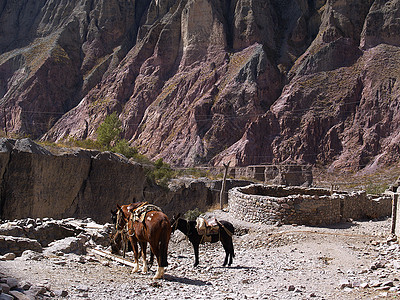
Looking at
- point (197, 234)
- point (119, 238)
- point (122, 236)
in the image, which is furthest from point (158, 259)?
point (197, 234)

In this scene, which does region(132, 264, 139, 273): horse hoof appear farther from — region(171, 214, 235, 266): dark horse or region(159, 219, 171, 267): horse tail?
region(171, 214, 235, 266): dark horse

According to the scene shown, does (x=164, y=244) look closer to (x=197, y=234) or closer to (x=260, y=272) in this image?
(x=197, y=234)

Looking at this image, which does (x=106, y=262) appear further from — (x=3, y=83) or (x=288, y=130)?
(x=3, y=83)

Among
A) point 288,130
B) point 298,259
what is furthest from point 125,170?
point 288,130

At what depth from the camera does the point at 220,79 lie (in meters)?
64.6

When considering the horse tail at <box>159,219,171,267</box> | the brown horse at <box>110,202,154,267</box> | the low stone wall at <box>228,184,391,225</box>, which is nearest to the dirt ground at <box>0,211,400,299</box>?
the horse tail at <box>159,219,171,267</box>

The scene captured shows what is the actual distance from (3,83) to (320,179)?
62.8m

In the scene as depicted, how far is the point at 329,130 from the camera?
54969 millimetres

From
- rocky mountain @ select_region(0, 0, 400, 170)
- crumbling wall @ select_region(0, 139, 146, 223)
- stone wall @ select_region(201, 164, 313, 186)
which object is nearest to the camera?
crumbling wall @ select_region(0, 139, 146, 223)

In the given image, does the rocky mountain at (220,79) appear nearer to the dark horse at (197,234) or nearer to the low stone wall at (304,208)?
the low stone wall at (304,208)

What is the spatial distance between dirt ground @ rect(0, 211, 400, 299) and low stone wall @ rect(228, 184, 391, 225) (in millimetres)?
1064

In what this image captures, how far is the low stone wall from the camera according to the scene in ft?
51.9

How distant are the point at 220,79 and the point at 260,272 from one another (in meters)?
56.0

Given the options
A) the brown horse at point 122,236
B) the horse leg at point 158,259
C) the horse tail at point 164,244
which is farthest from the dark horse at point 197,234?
the horse leg at point 158,259
